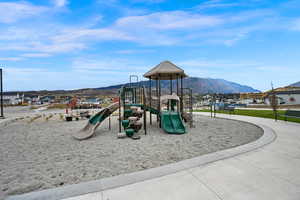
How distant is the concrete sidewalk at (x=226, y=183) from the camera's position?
100 inches

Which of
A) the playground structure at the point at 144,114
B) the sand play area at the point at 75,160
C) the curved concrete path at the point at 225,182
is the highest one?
the playground structure at the point at 144,114

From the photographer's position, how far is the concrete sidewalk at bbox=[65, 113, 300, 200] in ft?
8.37

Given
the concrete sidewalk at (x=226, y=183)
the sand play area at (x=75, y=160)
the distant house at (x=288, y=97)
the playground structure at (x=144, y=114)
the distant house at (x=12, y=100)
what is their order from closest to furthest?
the concrete sidewalk at (x=226, y=183) < the sand play area at (x=75, y=160) < the playground structure at (x=144, y=114) < the distant house at (x=288, y=97) < the distant house at (x=12, y=100)

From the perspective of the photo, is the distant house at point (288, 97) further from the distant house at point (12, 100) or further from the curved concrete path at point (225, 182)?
the distant house at point (12, 100)

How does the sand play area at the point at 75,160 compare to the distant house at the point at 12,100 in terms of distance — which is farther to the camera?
the distant house at the point at 12,100

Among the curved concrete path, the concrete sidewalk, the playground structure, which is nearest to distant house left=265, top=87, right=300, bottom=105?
the playground structure

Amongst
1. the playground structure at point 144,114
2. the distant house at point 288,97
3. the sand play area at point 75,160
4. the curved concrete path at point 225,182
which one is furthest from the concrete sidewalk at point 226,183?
the distant house at point 288,97

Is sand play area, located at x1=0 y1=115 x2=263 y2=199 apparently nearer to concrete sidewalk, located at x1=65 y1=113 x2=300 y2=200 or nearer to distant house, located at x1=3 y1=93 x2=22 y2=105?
concrete sidewalk, located at x1=65 y1=113 x2=300 y2=200

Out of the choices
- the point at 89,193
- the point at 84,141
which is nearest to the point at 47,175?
the point at 89,193

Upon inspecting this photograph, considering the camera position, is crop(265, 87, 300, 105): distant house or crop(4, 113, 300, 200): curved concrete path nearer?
crop(4, 113, 300, 200): curved concrete path

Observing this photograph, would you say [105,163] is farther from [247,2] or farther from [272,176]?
[247,2]

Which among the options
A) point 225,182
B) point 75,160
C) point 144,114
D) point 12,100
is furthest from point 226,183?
point 12,100

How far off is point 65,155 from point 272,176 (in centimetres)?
551

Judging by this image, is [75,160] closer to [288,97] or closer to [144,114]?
[144,114]
